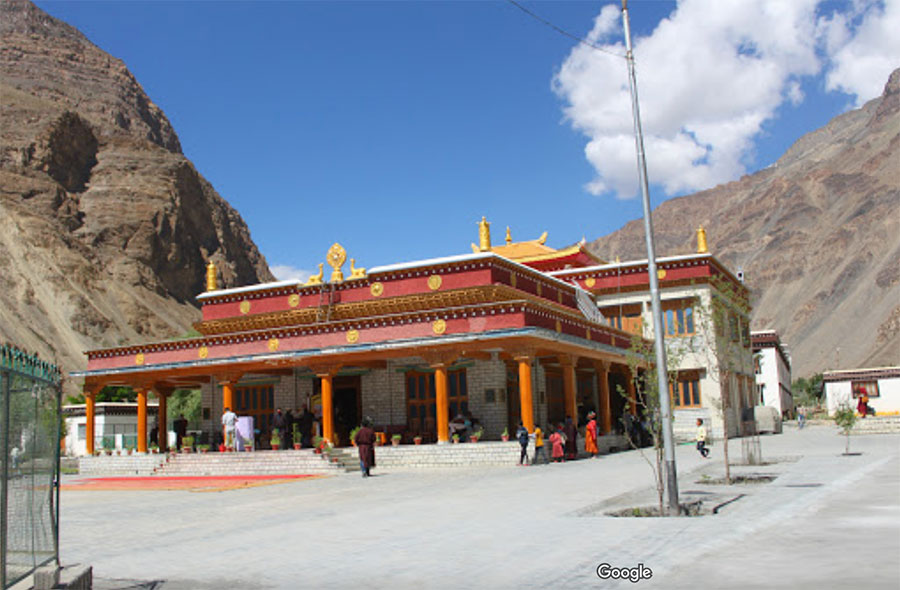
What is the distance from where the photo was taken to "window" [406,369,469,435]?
28141mm

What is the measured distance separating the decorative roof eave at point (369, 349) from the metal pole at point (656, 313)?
11.4 m

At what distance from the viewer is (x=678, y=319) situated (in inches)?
1513

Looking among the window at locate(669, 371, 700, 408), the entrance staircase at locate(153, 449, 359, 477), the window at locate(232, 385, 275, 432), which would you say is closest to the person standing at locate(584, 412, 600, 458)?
the entrance staircase at locate(153, 449, 359, 477)

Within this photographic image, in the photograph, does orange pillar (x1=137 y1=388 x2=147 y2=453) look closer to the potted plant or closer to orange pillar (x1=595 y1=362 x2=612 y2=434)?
the potted plant

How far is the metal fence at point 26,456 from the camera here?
636cm

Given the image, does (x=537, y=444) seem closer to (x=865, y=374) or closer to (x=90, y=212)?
(x=865, y=374)

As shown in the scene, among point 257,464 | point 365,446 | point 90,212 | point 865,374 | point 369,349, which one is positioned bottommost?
point 257,464

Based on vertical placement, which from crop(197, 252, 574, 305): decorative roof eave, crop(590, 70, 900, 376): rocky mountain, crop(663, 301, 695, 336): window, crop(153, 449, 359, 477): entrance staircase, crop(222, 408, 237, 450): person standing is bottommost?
crop(153, 449, 359, 477): entrance staircase

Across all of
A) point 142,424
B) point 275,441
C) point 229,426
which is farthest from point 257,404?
point 275,441

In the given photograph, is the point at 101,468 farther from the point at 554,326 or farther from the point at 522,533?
the point at 522,533

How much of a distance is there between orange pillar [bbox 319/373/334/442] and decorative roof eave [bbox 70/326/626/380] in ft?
2.57

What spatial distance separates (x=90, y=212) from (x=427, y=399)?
74.6m

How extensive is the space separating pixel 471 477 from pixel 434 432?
788 cm

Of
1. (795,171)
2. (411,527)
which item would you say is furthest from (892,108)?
(411,527)
